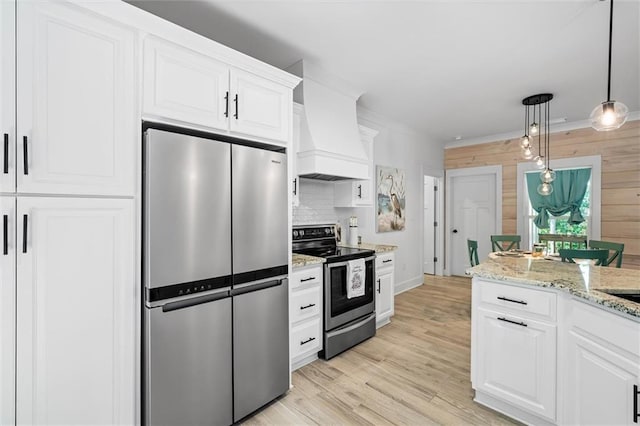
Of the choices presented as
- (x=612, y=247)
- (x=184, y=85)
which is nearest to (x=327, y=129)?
(x=184, y=85)

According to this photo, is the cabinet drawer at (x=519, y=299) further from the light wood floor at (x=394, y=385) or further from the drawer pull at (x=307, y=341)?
the drawer pull at (x=307, y=341)

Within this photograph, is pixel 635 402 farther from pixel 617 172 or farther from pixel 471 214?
pixel 471 214

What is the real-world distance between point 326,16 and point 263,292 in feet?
6.57

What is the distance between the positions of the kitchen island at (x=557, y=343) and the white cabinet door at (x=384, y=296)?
1.40 metres

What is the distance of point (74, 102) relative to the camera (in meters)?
1.41

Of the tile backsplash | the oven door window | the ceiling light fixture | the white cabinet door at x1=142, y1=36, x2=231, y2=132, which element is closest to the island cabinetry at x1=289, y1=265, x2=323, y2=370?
the oven door window

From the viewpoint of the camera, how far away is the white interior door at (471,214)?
18.7ft

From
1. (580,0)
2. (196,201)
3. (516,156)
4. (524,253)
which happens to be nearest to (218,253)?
(196,201)

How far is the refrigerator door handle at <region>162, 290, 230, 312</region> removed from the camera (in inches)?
64.4

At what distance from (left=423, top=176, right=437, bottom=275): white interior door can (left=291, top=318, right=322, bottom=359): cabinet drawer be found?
423 cm

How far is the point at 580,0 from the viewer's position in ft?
6.72

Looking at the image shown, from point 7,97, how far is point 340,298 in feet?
8.28

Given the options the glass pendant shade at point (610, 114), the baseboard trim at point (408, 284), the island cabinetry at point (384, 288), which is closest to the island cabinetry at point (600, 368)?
the glass pendant shade at point (610, 114)

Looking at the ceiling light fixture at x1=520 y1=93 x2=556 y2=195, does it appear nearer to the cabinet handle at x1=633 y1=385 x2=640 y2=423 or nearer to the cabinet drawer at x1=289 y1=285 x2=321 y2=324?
the cabinet handle at x1=633 y1=385 x2=640 y2=423
